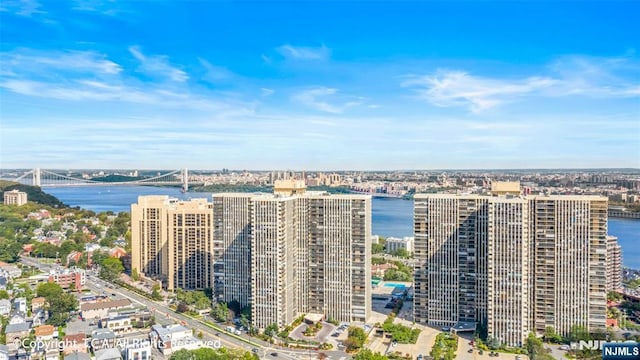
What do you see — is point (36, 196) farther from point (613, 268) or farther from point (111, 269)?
point (613, 268)

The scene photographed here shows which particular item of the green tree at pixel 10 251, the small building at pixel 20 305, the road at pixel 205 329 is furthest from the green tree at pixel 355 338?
the green tree at pixel 10 251

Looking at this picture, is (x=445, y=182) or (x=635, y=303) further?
(x=445, y=182)

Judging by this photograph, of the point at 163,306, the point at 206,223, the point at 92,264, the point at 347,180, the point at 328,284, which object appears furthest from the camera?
the point at 347,180

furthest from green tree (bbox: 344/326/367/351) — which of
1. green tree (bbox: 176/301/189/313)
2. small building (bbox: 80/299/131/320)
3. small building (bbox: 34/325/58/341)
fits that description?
small building (bbox: 34/325/58/341)

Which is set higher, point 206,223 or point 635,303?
point 206,223

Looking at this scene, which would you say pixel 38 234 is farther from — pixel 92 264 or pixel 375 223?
pixel 375 223

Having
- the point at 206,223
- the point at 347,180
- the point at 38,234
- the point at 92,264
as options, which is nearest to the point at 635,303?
the point at 206,223

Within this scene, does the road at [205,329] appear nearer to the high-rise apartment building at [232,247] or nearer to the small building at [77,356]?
the high-rise apartment building at [232,247]

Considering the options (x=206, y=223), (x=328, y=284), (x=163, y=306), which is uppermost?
(x=206, y=223)
